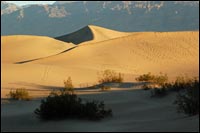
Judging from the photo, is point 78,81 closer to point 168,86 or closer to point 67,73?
point 67,73

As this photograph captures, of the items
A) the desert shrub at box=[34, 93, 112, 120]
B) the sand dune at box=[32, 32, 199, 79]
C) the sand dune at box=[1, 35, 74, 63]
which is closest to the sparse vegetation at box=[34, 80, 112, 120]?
the desert shrub at box=[34, 93, 112, 120]

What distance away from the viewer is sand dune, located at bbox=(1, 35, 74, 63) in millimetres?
46000

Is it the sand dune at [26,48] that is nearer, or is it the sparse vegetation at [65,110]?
the sparse vegetation at [65,110]

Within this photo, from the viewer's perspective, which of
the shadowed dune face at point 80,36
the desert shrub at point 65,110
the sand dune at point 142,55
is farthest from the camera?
the shadowed dune face at point 80,36

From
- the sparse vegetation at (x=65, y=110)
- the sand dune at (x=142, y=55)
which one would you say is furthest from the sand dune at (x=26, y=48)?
the sparse vegetation at (x=65, y=110)

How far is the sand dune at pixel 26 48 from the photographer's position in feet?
151

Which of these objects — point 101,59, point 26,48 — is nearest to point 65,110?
point 101,59

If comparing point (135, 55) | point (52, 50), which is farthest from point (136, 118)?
point (52, 50)

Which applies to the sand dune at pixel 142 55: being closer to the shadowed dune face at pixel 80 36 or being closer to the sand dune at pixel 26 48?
the sand dune at pixel 26 48

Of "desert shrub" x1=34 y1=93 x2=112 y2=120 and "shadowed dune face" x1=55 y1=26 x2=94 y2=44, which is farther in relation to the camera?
"shadowed dune face" x1=55 y1=26 x2=94 y2=44

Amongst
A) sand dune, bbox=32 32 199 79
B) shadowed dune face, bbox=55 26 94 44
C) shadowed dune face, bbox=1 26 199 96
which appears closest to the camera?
shadowed dune face, bbox=1 26 199 96

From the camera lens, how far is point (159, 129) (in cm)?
838

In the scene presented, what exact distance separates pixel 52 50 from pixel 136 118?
40646 mm

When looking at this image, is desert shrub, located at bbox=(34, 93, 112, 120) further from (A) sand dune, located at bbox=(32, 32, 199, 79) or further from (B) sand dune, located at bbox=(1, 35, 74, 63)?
(B) sand dune, located at bbox=(1, 35, 74, 63)
